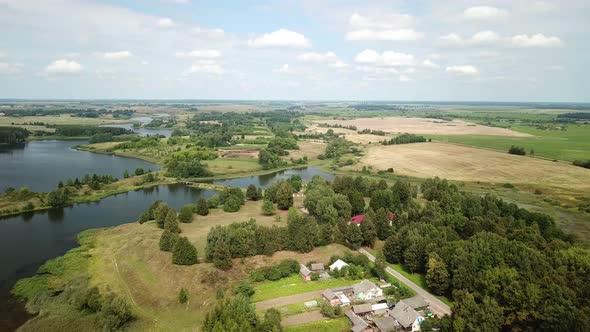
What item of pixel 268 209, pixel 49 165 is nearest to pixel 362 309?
pixel 268 209

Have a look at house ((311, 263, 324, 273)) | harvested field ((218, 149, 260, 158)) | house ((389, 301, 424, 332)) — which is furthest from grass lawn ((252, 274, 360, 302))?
harvested field ((218, 149, 260, 158))

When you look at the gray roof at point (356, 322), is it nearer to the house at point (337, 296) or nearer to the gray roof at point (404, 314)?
the house at point (337, 296)

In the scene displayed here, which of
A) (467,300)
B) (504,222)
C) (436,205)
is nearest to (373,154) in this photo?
(436,205)

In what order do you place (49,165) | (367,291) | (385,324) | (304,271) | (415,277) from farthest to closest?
(49,165) → (415,277) → (304,271) → (367,291) → (385,324)

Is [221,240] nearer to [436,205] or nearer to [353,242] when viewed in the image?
[353,242]

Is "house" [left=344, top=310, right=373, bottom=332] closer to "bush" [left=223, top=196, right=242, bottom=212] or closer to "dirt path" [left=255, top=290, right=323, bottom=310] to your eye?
"dirt path" [left=255, top=290, right=323, bottom=310]

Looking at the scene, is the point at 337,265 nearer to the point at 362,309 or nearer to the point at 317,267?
the point at 317,267
